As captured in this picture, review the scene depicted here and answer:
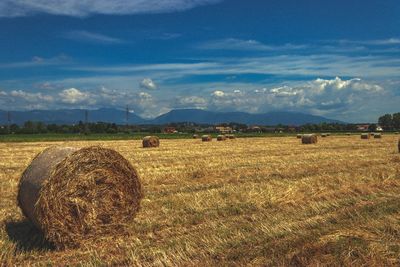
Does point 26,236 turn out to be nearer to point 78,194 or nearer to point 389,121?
point 78,194

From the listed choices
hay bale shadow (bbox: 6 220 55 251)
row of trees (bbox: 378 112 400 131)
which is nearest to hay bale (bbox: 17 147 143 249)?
hay bale shadow (bbox: 6 220 55 251)

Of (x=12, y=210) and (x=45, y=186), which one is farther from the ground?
(x=45, y=186)

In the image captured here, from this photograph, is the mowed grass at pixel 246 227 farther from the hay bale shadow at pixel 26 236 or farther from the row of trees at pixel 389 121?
the row of trees at pixel 389 121

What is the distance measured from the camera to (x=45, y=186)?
7.45 m

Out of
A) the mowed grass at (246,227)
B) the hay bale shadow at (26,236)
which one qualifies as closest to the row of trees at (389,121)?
the mowed grass at (246,227)

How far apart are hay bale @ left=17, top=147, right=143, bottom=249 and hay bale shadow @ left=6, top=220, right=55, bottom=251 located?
0.66ft

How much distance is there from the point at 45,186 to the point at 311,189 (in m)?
6.58

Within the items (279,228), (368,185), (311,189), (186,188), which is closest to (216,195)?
(186,188)

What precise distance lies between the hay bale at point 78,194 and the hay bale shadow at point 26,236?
0.20 meters

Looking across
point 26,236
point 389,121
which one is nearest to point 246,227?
point 26,236

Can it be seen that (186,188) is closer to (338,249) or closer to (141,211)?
(141,211)

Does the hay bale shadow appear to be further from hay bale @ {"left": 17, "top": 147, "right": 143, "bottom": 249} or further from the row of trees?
the row of trees

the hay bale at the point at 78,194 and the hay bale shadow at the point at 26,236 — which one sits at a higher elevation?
the hay bale at the point at 78,194

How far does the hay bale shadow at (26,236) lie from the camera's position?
6.98 meters
